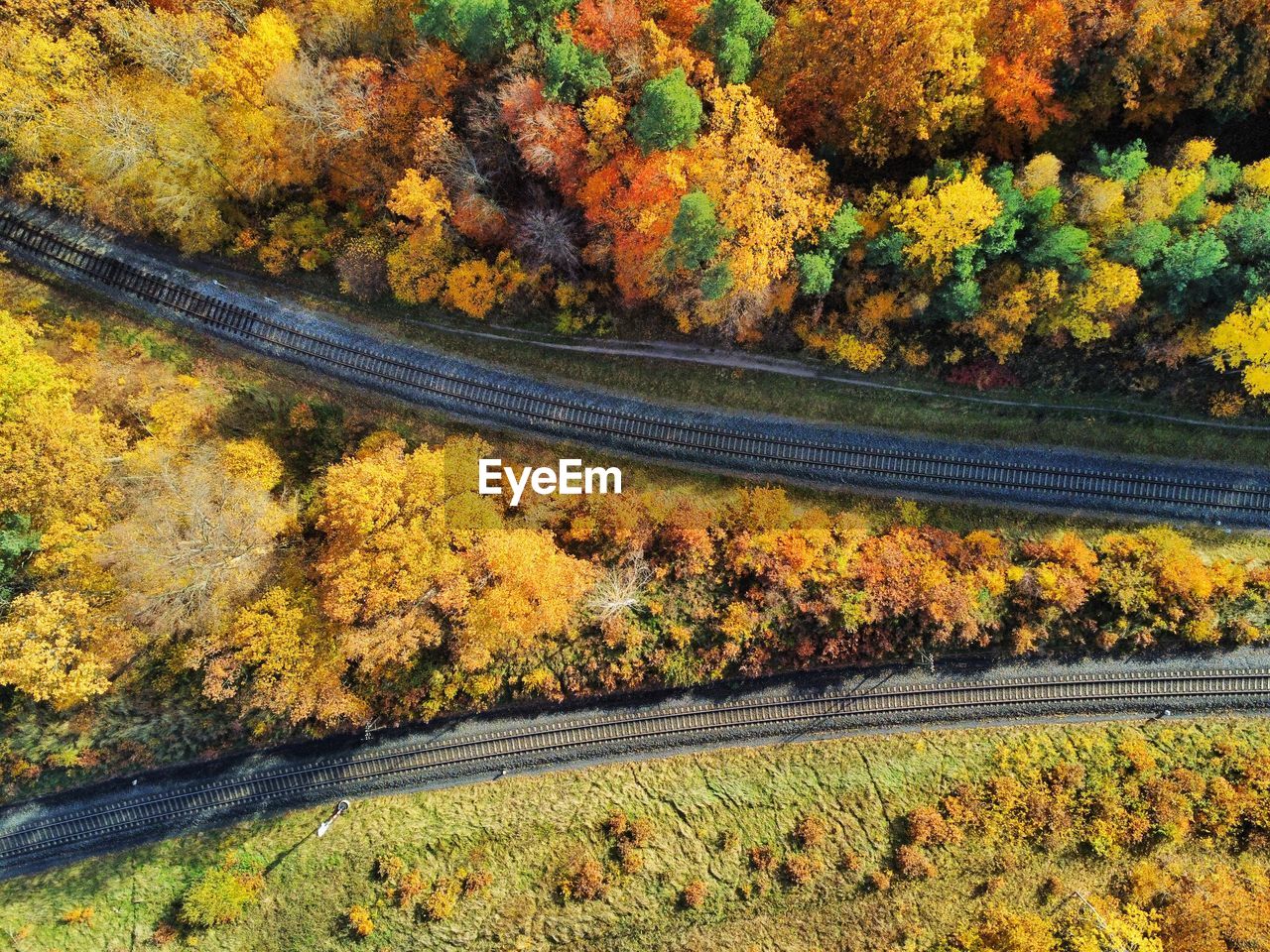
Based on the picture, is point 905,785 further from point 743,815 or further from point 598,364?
point 598,364

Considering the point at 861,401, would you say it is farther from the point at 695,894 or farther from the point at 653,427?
the point at 695,894

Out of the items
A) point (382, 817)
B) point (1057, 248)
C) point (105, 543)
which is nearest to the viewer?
A: point (1057, 248)

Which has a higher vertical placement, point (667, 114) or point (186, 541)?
point (667, 114)

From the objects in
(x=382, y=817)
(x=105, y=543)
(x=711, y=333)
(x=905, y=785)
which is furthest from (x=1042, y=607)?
(x=105, y=543)

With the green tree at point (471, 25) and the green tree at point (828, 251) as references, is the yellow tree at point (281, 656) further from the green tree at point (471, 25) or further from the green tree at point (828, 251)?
the green tree at point (828, 251)

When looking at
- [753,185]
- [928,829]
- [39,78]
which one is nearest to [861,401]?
[753,185]

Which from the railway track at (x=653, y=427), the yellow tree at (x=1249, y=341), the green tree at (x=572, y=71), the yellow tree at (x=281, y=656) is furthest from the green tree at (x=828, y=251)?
the yellow tree at (x=281, y=656)
